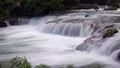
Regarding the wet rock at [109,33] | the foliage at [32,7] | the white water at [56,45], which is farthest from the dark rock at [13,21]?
the wet rock at [109,33]

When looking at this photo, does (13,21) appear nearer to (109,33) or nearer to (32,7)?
(32,7)

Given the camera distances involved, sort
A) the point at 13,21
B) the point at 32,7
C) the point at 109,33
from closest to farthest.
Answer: the point at 109,33 < the point at 13,21 < the point at 32,7

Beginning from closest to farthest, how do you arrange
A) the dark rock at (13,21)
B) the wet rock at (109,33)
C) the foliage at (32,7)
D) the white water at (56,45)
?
the white water at (56,45) → the wet rock at (109,33) → the dark rock at (13,21) → the foliage at (32,7)

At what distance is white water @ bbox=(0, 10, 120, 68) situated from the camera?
1160 centimetres

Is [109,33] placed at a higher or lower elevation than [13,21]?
lower

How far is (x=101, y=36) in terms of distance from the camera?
44.8 feet

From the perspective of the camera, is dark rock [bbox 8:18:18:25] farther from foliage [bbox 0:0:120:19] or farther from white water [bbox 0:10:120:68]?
white water [bbox 0:10:120:68]

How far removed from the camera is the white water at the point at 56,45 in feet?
38.1

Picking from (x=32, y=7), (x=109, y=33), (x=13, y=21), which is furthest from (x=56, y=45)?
(x=32, y=7)

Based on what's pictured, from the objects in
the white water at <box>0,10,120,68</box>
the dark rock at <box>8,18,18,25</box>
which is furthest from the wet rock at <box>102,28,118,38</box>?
the dark rock at <box>8,18,18,25</box>

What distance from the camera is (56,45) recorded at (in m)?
15.4

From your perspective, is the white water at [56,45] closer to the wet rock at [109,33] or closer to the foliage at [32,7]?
the wet rock at [109,33]

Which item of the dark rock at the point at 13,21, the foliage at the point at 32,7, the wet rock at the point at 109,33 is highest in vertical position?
A: the foliage at the point at 32,7

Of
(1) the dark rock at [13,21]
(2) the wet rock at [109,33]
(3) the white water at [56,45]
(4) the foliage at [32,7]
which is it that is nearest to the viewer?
(3) the white water at [56,45]
